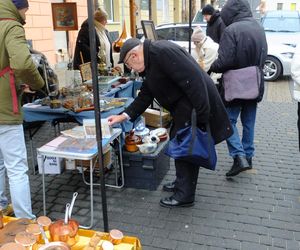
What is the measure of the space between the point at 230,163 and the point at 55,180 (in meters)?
1.97

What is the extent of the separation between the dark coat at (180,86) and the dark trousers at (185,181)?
0.98 ft

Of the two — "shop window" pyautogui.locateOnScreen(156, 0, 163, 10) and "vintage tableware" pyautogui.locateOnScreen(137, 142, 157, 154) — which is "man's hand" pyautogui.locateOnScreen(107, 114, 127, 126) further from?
"shop window" pyautogui.locateOnScreen(156, 0, 163, 10)

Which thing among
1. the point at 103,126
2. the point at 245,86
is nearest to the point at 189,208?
the point at 103,126

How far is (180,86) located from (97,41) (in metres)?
2.49

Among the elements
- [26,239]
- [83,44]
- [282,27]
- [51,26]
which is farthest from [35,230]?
[282,27]

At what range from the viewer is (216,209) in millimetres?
3369

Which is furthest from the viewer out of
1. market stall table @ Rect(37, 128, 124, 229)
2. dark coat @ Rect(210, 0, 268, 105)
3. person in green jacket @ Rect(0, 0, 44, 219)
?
dark coat @ Rect(210, 0, 268, 105)

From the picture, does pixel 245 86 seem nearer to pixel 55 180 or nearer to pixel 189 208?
pixel 189 208

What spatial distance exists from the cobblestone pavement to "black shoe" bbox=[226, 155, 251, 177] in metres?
0.09

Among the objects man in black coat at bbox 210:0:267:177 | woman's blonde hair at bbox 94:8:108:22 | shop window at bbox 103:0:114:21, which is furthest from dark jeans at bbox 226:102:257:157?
shop window at bbox 103:0:114:21

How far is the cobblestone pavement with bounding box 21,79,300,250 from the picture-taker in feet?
9.55

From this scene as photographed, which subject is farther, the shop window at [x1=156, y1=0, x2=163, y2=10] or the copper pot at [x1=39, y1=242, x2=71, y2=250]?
the shop window at [x1=156, y1=0, x2=163, y2=10]

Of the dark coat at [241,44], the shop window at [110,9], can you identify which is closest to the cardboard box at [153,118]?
the dark coat at [241,44]

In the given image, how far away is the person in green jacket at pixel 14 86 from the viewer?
98.3 inches
